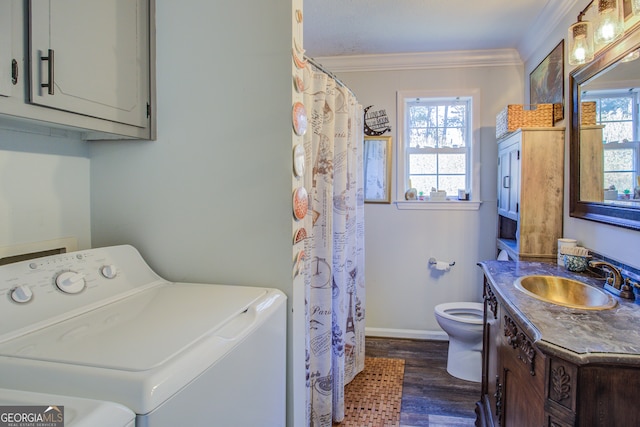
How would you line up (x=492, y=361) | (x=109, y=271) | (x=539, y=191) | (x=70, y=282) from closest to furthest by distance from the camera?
(x=70, y=282) → (x=109, y=271) → (x=492, y=361) → (x=539, y=191)

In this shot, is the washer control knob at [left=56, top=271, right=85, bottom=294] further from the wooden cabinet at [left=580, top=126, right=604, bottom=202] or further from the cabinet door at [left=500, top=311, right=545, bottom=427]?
the wooden cabinet at [left=580, top=126, right=604, bottom=202]

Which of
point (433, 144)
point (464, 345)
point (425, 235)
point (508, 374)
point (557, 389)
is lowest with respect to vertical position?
point (464, 345)

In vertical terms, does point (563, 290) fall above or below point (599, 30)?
below

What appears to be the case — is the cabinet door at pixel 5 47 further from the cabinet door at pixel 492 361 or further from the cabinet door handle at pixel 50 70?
the cabinet door at pixel 492 361

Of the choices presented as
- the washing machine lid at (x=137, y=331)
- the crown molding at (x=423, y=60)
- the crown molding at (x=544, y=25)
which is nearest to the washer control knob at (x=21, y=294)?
the washing machine lid at (x=137, y=331)

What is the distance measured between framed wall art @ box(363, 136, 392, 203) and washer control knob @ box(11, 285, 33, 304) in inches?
102

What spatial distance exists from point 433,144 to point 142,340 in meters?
2.93

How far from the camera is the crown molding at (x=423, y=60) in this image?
9.75 ft

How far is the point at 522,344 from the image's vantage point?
124 cm

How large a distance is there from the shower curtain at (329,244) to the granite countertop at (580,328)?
87cm

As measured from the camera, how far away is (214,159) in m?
1.36

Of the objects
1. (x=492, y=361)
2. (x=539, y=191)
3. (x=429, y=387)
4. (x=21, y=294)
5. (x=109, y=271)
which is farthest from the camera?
(x=429, y=387)

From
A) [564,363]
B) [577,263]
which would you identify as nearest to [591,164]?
[577,263]

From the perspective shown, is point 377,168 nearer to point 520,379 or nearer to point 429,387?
point 429,387
